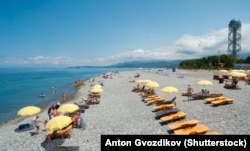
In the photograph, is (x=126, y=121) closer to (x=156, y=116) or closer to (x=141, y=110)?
(x=156, y=116)

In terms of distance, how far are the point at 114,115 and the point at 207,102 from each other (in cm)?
797

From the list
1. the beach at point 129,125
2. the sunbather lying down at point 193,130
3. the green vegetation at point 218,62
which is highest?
the green vegetation at point 218,62

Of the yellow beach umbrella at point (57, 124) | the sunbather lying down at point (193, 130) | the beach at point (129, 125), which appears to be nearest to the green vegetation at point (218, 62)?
the beach at point (129, 125)

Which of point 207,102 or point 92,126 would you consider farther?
point 207,102

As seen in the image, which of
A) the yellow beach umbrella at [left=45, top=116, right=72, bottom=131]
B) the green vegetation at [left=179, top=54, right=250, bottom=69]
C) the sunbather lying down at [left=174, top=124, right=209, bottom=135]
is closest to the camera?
the sunbather lying down at [left=174, top=124, right=209, bottom=135]

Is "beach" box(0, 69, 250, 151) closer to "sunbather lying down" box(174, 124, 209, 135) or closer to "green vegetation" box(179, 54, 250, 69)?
"sunbather lying down" box(174, 124, 209, 135)

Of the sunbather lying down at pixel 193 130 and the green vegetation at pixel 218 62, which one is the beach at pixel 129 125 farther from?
the green vegetation at pixel 218 62

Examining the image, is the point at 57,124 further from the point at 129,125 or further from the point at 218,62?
the point at 218,62

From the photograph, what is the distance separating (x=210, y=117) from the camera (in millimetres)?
16984

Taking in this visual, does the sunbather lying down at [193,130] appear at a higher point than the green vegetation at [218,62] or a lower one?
lower

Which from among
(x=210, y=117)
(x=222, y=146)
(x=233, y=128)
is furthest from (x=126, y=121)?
(x=222, y=146)

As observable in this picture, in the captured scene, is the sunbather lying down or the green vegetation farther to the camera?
the green vegetation

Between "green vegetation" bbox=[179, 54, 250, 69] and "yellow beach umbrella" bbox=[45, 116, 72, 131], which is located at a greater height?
"green vegetation" bbox=[179, 54, 250, 69]

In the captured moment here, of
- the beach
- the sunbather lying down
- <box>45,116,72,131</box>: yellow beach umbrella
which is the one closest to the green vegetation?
the beach
